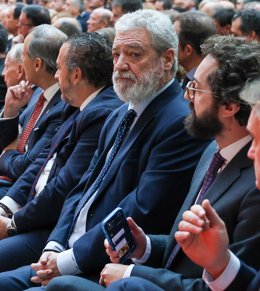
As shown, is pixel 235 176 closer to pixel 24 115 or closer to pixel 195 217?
pixel 195 217

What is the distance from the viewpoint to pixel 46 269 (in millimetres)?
3039

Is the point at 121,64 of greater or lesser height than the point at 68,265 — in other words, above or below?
above

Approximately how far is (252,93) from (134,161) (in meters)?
0.81

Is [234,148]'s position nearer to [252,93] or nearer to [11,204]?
[252,93]

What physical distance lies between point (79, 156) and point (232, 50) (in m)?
1.11

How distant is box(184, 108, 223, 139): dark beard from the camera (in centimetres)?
265

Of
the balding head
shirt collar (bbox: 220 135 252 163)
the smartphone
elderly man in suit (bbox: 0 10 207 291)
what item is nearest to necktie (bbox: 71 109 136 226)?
elderly man in suit (bbox: 0 10 207 291)

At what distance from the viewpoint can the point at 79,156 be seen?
3.53 meters

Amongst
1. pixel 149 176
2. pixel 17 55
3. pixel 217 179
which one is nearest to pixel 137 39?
pixel 149 176

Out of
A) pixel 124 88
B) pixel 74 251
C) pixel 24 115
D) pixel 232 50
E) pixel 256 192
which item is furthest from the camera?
pixel 24 115

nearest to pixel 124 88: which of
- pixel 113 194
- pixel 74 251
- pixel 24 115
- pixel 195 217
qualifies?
pixel 113 194

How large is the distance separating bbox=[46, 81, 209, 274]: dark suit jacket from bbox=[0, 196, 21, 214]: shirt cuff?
0.76m

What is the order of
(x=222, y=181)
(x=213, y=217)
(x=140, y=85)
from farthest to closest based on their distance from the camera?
1. (x=140, y=85)
2. (x=222, y=181)
3. (x=213, y=217)

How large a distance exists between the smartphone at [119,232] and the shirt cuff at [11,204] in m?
1.41
